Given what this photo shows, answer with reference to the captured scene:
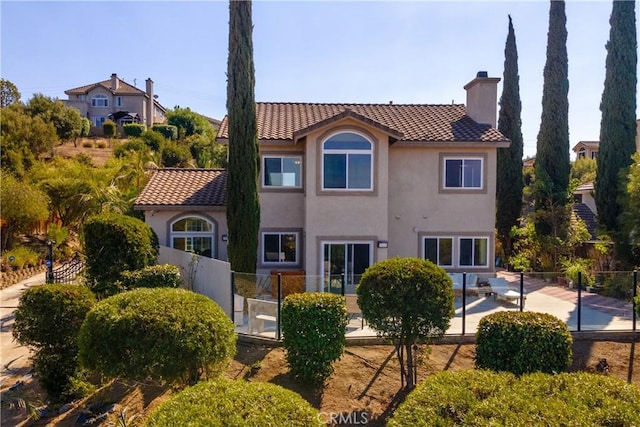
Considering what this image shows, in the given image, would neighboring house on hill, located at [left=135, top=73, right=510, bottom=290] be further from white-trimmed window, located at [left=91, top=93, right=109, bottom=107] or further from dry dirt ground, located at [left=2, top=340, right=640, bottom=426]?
white-trimmed window, located at [left=91, top=93, right=109, bottom=107]

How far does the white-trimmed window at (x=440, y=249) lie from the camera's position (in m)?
18.1

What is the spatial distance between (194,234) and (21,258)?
10290 mm

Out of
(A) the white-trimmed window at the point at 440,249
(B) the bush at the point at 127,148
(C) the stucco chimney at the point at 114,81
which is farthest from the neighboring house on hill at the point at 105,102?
(A) the white-trimmed window at the point at 440,249

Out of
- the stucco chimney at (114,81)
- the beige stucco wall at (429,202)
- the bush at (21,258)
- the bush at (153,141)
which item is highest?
the stucco chimney at (114,81)

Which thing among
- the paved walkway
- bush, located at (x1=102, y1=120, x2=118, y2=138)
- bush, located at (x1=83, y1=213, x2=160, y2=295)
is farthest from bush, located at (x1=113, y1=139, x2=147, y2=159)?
bush, located at (x1=83, y1=213, x2=160, y2=295)

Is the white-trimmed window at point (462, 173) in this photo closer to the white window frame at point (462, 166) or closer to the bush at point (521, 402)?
the white window frame at point (462, 166)

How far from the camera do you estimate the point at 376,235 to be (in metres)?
16.8

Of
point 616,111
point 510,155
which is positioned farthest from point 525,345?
point 510,155

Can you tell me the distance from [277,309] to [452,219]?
31.7 feet

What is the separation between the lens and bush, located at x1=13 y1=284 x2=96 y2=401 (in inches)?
342

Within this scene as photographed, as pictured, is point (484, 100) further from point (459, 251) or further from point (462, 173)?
point (459, 251)

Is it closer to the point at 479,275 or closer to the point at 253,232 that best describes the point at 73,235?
the point at 253,232

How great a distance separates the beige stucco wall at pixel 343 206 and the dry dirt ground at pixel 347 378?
6059 millimetres

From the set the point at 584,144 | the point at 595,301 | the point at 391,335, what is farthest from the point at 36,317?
the point at 584,144
